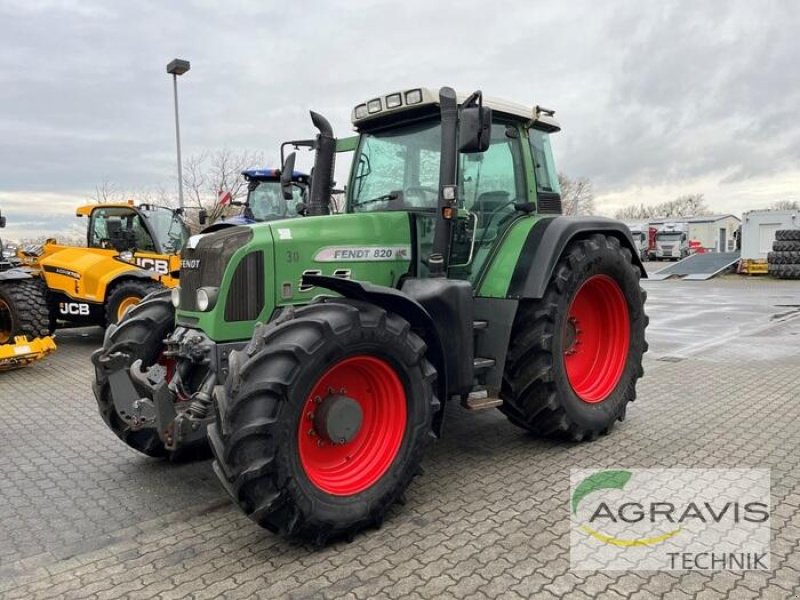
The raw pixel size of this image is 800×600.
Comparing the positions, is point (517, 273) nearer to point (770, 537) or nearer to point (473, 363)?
point (473, 363)

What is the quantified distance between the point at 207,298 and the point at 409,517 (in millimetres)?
1689

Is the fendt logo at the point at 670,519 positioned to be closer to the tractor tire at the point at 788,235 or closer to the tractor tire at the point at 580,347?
the tractor tire at the point at 580,347

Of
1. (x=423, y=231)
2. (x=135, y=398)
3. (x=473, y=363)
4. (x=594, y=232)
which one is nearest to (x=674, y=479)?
(x=473, y=363)

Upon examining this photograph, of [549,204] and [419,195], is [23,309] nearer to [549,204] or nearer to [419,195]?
[419,195]

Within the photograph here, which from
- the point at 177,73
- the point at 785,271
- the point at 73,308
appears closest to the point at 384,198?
the point at 73,308

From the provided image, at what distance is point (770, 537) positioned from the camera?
3295 mm

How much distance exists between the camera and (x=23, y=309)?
823cm

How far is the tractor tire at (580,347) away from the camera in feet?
14.4

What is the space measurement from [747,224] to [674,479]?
25840mm

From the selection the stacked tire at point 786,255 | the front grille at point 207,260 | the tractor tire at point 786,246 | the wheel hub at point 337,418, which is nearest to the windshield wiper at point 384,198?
the front grille at point 207,260

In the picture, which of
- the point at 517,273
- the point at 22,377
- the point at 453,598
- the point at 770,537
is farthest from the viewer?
the point at 22,377

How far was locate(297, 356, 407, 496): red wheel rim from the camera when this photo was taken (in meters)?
3.36

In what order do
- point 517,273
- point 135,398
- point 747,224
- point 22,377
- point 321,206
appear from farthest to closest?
point 747,224, point 22,377, point 321,206, point 517,273, point 135,398

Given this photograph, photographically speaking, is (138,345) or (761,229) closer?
(138,345)
